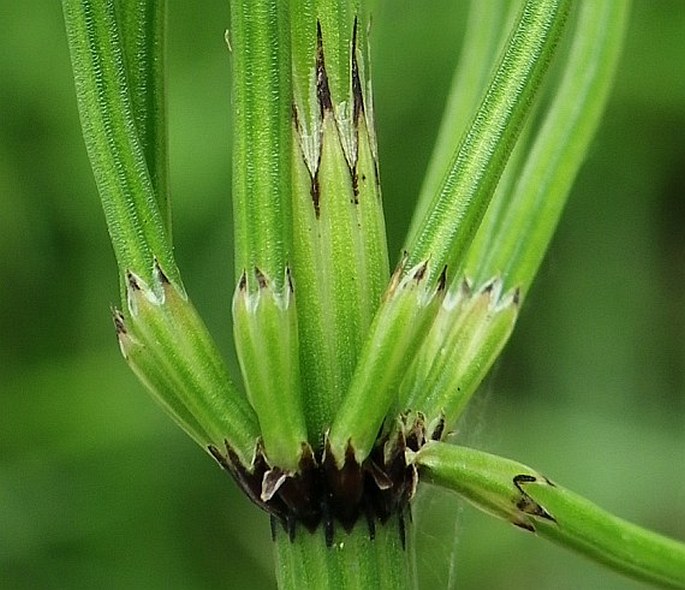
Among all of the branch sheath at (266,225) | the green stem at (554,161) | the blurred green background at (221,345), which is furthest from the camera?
the blurred green background at (221,345)

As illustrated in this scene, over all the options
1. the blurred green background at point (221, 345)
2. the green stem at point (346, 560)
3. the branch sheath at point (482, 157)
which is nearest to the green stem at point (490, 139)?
A: the branch sheath at point (482, 157)

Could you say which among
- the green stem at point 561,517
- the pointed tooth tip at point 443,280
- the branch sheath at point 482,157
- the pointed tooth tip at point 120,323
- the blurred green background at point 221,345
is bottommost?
the blurred green background at point 221,345

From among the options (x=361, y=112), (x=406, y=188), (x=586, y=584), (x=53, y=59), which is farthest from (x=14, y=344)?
(x=361, y=112)

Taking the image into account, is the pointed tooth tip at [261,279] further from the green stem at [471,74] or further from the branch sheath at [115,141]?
the green stem at [471,74]

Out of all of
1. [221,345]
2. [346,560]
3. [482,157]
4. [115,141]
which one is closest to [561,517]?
[346,560]

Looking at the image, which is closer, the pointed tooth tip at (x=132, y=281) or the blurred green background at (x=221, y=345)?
the pointed tooth tip at (x=132, y=281)
